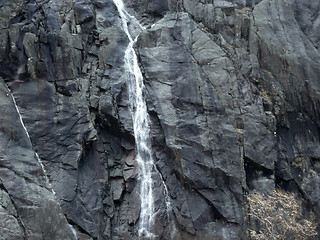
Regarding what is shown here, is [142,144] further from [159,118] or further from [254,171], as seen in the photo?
[254,171]

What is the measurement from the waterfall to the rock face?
0.41 meters

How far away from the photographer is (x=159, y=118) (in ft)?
89.2

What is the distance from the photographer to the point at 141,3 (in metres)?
36.1

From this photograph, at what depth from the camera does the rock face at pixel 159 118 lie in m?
23.8

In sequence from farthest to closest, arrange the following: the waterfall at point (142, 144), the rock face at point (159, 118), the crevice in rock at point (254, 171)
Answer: the crevice in rock at point (254, 171) < the waterfall at point (142, 144) < the rock face at point (159, 118)

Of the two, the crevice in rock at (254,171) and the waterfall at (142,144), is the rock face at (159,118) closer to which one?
the crevice in rock at (254,171)

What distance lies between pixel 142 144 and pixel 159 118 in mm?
2108

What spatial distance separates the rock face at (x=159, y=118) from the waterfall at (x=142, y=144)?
414 mm

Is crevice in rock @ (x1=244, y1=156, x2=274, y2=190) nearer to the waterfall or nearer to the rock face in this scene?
the rock face

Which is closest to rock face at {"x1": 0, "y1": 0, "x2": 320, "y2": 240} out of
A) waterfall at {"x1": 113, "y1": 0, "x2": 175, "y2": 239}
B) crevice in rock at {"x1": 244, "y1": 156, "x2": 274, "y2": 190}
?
crevice in rock at {"x1": 244, "y1": 156, "x2": 274, "y2": 190}

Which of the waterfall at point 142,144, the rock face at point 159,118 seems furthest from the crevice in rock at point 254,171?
the waterfall at point 142,144

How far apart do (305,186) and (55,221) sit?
1688 centimetres

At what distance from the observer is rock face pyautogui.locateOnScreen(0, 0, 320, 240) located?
935 inches

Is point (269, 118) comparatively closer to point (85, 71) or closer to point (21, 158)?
point (85, 71)
